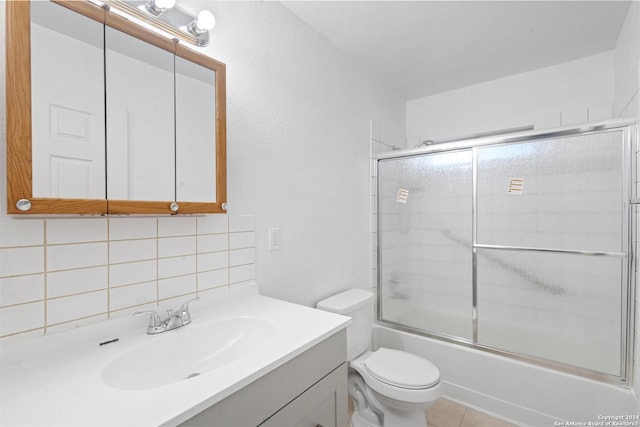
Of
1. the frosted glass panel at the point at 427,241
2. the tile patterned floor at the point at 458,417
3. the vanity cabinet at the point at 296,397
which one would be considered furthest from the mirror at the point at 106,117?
the tile patterned floor at the point at 458,417

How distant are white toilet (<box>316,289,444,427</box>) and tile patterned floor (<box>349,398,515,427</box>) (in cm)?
25

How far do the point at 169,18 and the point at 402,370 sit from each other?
6.06 ft

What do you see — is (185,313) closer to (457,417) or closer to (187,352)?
(187,352)

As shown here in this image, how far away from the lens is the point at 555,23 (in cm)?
173

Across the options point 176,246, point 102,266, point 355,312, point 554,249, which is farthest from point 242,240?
point 554,249

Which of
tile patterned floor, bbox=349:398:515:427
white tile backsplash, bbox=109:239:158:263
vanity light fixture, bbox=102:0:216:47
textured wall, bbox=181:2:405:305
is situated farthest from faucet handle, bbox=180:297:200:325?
tile patterned floor, bbox=349:398:515:427

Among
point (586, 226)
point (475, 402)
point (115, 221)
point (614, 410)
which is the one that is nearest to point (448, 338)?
point (475, 402)

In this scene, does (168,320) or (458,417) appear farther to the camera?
(458,417)

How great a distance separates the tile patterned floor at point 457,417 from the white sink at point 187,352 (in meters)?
1.13

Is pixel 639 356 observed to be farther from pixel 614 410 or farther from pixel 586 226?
pixel 586 226

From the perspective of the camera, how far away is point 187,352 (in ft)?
3.31

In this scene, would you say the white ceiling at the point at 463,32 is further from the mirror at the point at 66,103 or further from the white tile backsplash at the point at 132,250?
the white tile backsplash at the point at 132,250

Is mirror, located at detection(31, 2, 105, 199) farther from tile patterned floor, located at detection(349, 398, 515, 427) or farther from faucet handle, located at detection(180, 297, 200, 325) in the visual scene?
tile patterned floor, located at detection(349, 398, 515, 427)

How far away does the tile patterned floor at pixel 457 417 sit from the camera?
1746 millimetres
